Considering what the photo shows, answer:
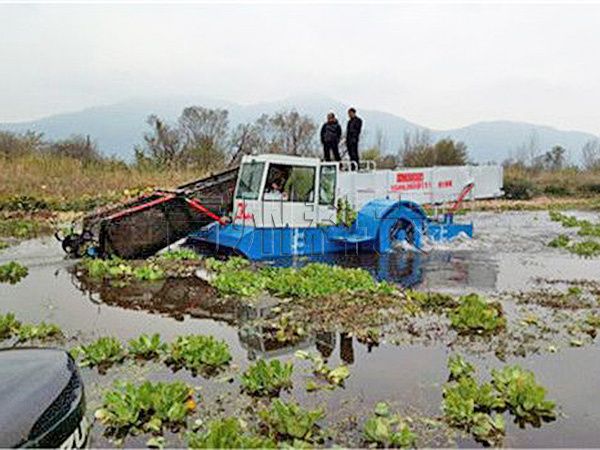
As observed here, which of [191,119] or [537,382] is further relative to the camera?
[191,119]

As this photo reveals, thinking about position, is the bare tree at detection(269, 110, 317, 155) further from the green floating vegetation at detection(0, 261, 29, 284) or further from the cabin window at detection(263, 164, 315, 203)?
the green floating vegetation at detection(0, 261, 29, 284)

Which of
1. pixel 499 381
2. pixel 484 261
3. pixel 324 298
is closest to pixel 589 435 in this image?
pixel 499 381

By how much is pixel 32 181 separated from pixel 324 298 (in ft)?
65.3

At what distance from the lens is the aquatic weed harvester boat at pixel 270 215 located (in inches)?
472

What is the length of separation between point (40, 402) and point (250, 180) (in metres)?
9.68

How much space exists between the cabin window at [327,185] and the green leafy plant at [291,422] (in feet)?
27.4

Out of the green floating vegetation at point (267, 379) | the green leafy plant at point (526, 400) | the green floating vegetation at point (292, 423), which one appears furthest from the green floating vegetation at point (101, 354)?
the green leafy plant at point (526, 400)

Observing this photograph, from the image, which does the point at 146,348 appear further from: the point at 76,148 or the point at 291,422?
the point at 76,148

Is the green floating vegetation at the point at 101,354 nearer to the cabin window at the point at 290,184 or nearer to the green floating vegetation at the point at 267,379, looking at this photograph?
the green floating vegetation at the point at 267,379

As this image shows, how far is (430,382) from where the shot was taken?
5.65 m

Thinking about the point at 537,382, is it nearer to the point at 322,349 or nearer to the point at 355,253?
the point at 322,349

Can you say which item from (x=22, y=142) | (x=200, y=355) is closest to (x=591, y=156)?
(x=22, y=142)

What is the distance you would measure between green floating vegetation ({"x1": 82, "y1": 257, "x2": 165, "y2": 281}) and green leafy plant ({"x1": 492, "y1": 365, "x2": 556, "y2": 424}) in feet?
23.8

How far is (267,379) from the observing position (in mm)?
5387
